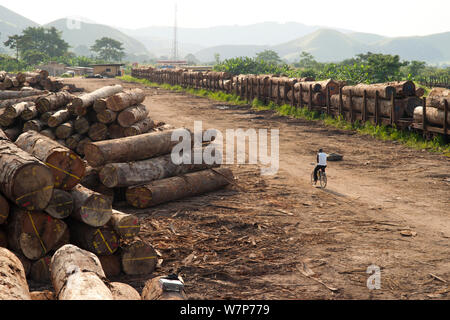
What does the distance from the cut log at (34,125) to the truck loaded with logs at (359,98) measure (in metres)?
12.5

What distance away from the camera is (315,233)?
8.19m

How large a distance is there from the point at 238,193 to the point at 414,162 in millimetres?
6072

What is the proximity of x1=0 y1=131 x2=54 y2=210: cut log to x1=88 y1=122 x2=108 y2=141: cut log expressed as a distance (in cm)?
676

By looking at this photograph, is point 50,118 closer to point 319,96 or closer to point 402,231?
point 402,231

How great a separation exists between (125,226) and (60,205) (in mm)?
1022

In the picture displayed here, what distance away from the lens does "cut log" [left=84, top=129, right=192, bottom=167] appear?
999 centimetres

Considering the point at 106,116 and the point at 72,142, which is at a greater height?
the point at 106,116

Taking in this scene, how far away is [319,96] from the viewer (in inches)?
882

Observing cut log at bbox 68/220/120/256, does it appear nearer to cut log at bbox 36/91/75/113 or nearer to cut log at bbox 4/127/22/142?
cut log at bbox 4/127/22/142

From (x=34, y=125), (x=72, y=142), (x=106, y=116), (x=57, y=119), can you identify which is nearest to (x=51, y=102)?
(x=34, y=125)

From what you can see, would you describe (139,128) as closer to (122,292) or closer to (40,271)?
(40,271)

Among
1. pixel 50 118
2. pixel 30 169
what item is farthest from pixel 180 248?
pixel 50 118

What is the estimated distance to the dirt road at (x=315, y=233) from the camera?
629 cm

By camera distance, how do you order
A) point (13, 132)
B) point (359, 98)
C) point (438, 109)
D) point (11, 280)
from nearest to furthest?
point (11, 280) < point (13, 132) < point (438, 109) < point (359, 98)
